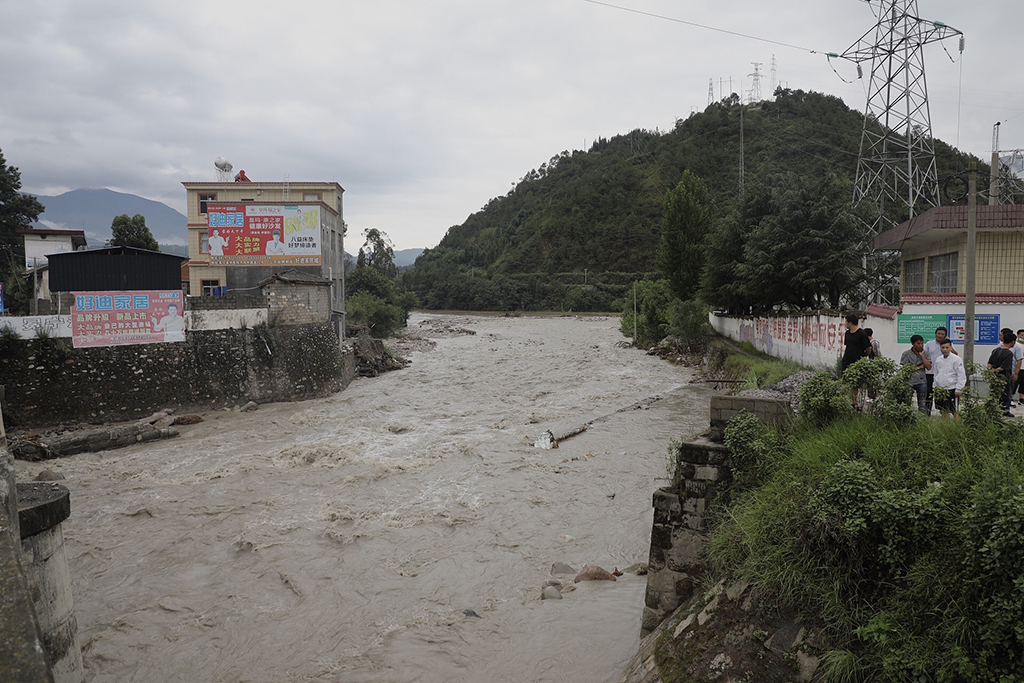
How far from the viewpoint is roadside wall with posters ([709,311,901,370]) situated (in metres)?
14.1

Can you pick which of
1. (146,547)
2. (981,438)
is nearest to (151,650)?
(146,547)

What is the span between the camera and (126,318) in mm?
17344

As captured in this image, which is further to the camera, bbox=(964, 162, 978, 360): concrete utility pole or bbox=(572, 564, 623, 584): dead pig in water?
bbox=(964, 162, 978, 360): concrete utility pole

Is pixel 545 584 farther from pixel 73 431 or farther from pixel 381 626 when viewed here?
pixel 73 431

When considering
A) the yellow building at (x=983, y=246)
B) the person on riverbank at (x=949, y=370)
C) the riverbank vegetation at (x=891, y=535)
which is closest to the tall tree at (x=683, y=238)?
the yellow building at (x=983, y=246)

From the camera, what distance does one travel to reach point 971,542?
11.5 ft

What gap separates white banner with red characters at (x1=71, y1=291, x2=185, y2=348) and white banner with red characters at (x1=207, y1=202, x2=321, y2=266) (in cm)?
528

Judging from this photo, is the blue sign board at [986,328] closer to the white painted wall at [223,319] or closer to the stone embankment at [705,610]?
the stone embankment at [705,610]

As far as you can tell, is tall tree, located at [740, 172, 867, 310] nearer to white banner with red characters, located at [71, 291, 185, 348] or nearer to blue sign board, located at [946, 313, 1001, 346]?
blue sign board, located at [946, 313, 1001, 346]

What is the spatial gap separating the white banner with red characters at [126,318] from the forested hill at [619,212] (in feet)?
200

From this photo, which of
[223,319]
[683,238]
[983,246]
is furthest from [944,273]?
[683,238]

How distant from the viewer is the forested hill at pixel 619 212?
7694 centimetres

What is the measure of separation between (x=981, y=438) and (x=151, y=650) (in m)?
8.23

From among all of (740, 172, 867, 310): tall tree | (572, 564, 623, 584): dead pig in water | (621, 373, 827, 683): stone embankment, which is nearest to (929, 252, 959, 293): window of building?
(740, 172, 867, 310): tall tree
